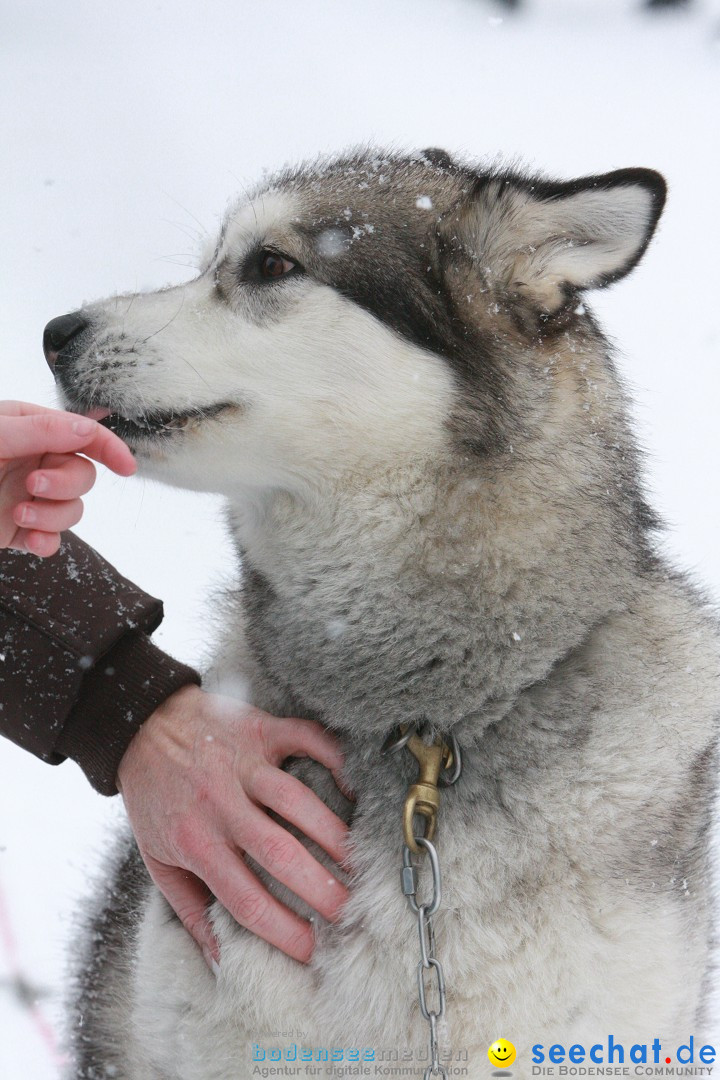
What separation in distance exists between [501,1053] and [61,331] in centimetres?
171

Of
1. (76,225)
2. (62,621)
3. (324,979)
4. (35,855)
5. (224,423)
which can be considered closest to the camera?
(324,979)

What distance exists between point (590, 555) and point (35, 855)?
9.15ft

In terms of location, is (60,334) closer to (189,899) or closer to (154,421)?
(154,421)

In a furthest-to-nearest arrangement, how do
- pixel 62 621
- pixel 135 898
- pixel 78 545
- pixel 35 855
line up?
pixel 35 855, pixel 135 898, pixel 78 545, pixel 62 621

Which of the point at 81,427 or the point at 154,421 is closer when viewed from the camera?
the point at 81,427

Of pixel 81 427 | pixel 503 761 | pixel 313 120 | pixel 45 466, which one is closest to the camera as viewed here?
pixel 81 427

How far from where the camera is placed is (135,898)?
2.54m

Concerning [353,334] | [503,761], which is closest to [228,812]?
[503,761]

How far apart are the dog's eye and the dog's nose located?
41cm

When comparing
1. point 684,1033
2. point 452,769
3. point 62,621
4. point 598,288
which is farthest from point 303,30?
point 684,1033

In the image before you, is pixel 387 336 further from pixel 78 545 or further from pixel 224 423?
pixel 78 545

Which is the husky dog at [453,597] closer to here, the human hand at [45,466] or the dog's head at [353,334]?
the dog's head at [353,334]

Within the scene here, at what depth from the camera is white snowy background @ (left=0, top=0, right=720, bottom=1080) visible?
464 centimetres

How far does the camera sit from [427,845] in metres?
1.65
